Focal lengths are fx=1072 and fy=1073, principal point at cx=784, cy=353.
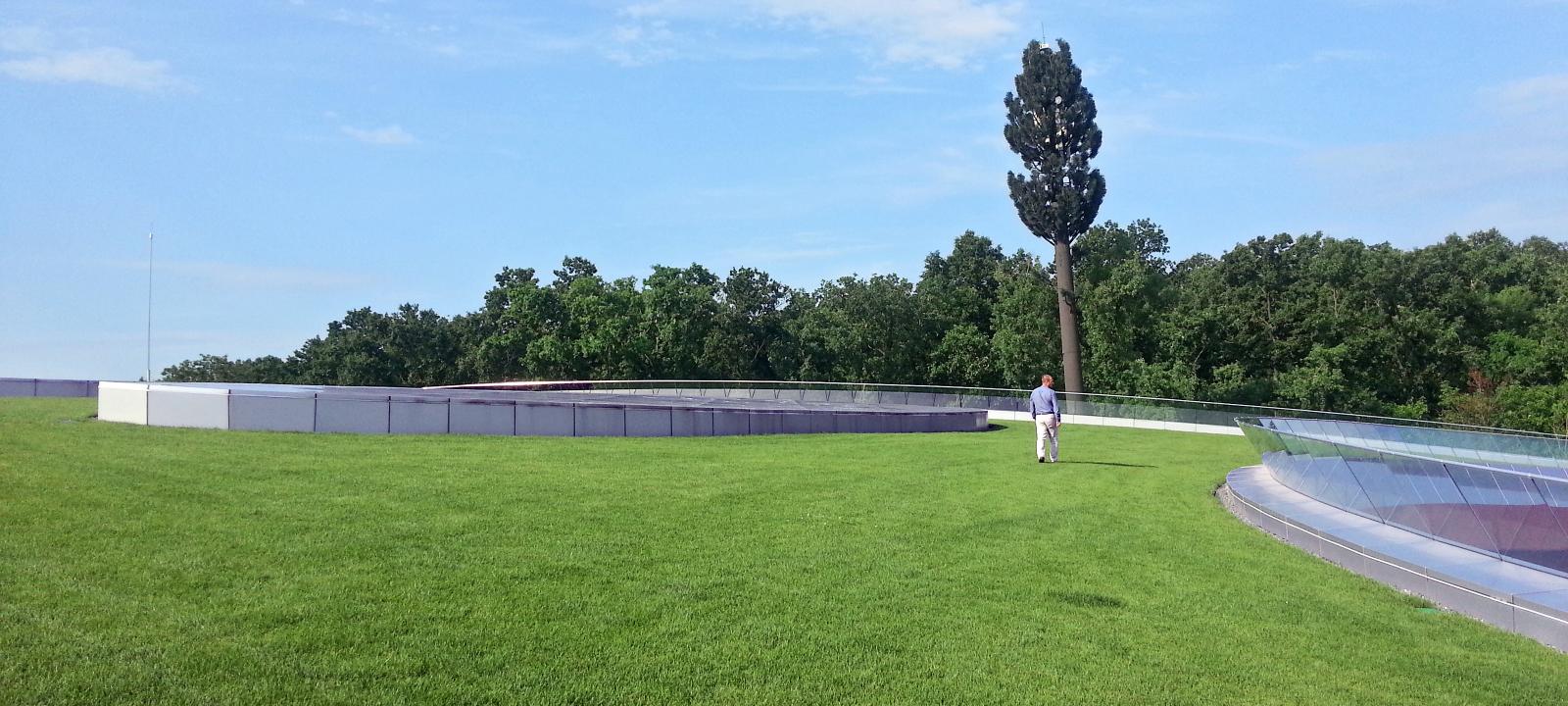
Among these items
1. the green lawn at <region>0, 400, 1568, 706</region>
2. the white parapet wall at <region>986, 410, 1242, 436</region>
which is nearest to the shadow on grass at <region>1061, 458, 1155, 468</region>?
the green lawn at <region>0, 400, 1568, 706</region>

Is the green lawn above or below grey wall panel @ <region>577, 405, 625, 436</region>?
below

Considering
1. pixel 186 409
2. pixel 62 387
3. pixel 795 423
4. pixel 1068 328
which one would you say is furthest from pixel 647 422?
pixel 1068 328

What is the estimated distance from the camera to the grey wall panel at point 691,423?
22641 mm

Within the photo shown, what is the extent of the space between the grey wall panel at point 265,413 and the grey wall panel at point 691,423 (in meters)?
7.30

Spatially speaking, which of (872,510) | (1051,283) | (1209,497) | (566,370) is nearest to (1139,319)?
(1051,283)

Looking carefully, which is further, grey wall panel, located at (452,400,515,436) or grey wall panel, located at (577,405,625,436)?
grey wall panel, located at (577,405,625,436)

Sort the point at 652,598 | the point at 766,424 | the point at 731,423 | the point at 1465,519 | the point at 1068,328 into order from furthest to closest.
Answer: the point at 1068,328 < the point at 766,424 < the point at 731,423 < the point at 1465,519 < the point at 652,598

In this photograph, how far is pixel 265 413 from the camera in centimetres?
1823

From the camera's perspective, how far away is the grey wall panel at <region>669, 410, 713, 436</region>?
22641mm

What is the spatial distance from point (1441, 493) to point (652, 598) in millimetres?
8838

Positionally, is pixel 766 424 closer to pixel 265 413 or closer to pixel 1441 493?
pixel 265 413

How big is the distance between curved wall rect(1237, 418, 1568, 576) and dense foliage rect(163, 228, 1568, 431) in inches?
1565

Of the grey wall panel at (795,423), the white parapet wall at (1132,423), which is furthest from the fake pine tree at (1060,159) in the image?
Answer: the grey wall panel at (795,423)

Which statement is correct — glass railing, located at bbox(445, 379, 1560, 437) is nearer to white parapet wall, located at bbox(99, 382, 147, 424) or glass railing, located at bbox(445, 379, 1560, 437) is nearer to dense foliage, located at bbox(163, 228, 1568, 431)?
dense foliage, located at bbox(163, 228, 1568, 431)
